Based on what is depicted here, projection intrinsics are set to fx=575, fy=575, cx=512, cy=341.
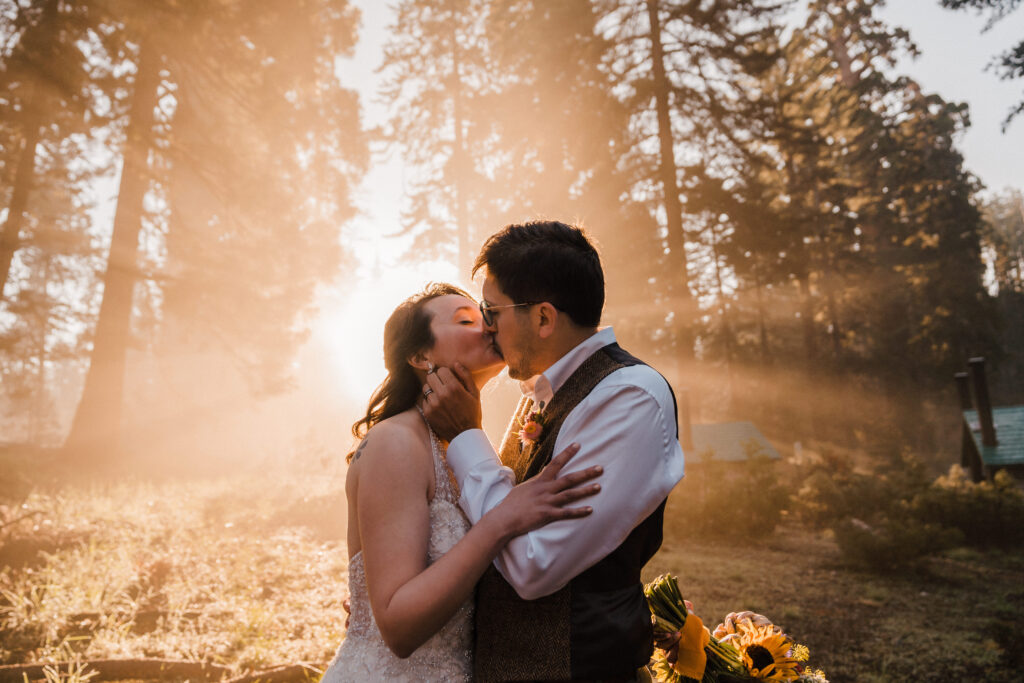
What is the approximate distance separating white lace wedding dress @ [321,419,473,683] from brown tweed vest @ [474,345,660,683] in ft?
0.47

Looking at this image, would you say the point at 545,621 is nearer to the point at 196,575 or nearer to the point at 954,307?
the point at 196,575

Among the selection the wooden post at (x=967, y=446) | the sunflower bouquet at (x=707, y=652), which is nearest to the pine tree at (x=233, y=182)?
the sunflower bouquet at (x=707, y=652)

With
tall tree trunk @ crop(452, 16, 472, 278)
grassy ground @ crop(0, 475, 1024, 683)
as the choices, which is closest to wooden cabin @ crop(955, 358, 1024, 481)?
grassy ground @ crop(0, 475, 1024, 683)

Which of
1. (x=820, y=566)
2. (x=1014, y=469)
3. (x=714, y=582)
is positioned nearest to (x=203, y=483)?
(x=714, y=582)

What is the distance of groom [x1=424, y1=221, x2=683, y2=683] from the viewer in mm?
1799

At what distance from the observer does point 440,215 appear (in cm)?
2284

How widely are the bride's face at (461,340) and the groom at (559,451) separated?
0.40ft

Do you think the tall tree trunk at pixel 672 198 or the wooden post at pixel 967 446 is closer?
the tall tree trunk at pixel 672 198

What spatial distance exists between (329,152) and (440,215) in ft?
16.8

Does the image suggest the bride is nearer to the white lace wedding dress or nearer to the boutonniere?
the white lace wedding dress

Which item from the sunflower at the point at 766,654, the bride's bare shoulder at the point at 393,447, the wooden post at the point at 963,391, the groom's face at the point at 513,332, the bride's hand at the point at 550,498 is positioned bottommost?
the sunflower at the point at 766,654

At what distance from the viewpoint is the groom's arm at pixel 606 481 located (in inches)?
68.8

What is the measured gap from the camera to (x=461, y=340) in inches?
102

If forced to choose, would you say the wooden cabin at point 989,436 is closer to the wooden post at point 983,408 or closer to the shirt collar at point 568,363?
the wooden post at point 983,408
